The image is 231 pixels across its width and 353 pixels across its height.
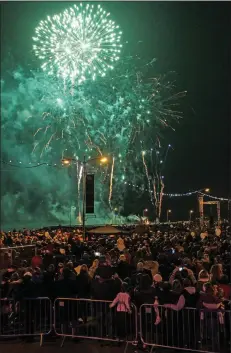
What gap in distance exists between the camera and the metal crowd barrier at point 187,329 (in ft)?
27.1

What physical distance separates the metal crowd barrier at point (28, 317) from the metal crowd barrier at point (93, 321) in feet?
0.69

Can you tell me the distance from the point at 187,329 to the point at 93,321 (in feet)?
7.31

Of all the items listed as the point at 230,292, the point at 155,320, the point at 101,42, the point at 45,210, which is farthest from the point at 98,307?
the point at 45,210

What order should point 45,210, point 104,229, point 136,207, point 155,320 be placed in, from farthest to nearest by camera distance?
point 136,207 → point 45,210 → point 104,229 → point 155,320

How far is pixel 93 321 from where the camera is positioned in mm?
9727

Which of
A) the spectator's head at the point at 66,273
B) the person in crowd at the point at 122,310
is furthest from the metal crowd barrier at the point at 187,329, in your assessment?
the spectator's head at the point at 66,273

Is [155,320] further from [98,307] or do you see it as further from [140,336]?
[98,307]

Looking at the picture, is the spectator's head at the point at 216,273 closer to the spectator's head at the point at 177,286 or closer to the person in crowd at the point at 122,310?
the spectator's head at the point at 177,286

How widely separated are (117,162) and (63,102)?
11.3 meters

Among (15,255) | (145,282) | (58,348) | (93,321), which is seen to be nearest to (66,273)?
(93,321)

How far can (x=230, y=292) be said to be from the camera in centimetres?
902

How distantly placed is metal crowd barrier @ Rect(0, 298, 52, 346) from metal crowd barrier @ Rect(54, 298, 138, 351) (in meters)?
0.21

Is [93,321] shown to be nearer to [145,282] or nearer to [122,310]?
[122,310]

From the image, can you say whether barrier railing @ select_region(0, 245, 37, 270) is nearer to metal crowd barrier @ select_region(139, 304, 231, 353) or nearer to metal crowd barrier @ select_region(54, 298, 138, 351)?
metal crowd barrier @ select_region(54, 298, 138, 351)
